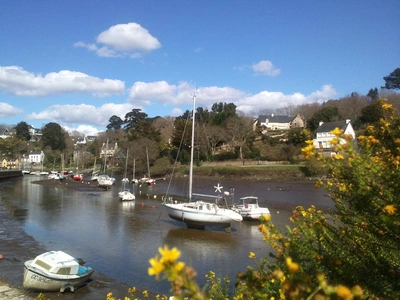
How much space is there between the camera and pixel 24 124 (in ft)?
413

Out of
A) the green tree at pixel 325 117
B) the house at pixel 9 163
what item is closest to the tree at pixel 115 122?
the house at pixel 9 163

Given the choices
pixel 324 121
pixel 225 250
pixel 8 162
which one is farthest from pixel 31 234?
pixel 8 162

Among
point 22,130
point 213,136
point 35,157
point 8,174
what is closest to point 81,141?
point 22,130

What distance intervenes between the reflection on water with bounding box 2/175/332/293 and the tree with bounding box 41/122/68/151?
83070 mm

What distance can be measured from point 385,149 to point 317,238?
1.27 metres

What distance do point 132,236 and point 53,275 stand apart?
9737 millimetres

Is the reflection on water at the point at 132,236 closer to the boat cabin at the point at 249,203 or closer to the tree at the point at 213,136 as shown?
the boat cabin at the point at 249,203

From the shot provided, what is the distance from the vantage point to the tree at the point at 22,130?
125000 millimetres

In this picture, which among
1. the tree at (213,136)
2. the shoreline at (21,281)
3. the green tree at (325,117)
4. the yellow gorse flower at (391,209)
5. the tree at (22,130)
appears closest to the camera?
the yellow gorse flower at (391,209)

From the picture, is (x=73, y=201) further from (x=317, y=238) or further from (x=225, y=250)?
(x=317, y=238)

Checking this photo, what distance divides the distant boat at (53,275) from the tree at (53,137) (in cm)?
11084

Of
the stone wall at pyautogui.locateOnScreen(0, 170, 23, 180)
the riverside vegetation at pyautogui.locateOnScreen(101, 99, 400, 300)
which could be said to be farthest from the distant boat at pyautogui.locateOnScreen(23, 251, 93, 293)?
the stone wall at pyautogui.locateOnScreen(0, 170, 23, 180)

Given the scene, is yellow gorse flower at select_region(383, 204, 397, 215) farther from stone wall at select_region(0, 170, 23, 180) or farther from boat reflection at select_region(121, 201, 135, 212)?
stone wall at select_region(0, 170, 23, 180)

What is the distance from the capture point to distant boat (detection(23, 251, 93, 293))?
1448 centimetres
